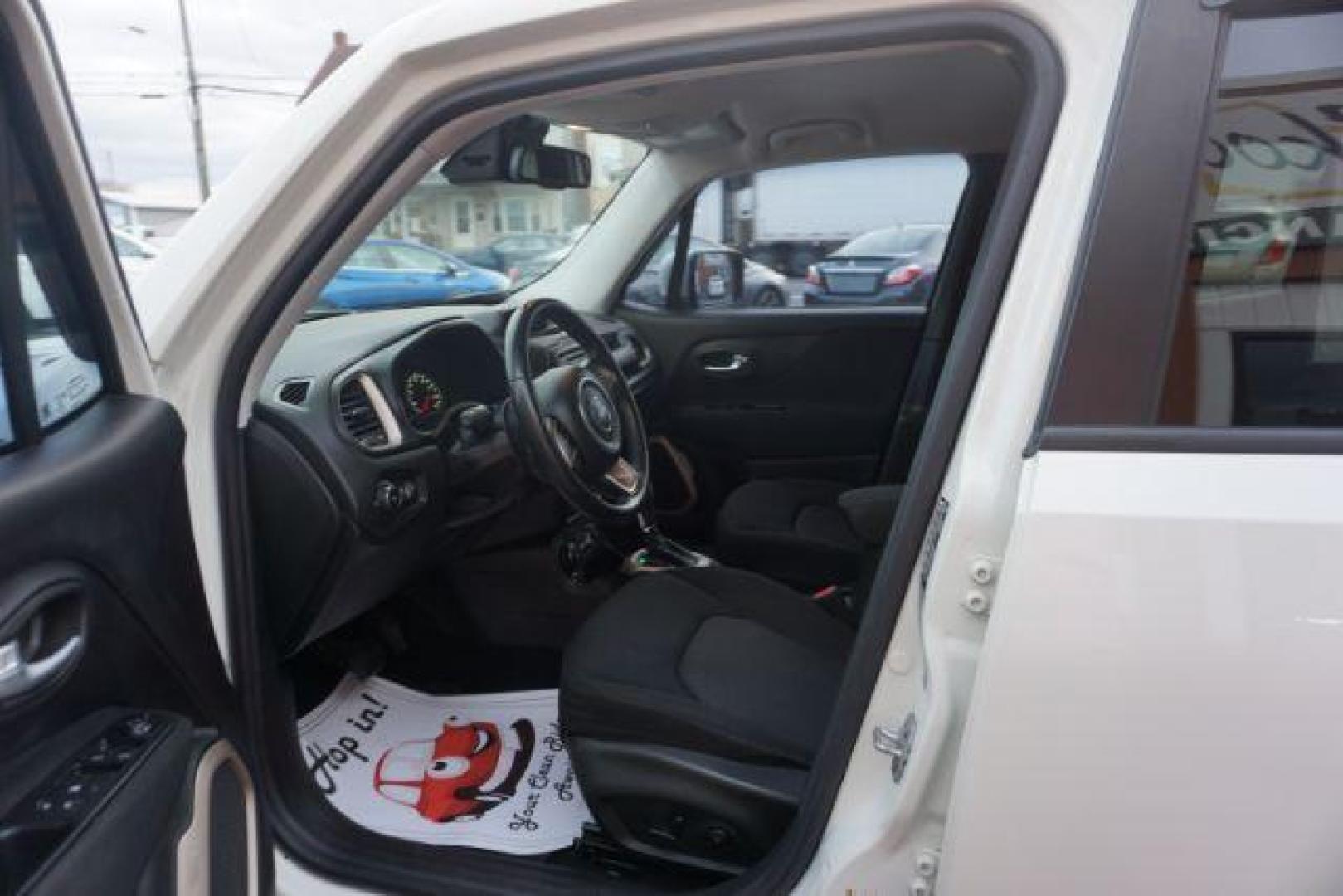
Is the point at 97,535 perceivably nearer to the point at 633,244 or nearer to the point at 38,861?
the point at 38,861

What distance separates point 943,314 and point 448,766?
6.10 feet

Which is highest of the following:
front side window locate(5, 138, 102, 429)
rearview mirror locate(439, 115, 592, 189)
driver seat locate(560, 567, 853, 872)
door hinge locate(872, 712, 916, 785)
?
rearview mirror locate(439, 115, 592, 189)

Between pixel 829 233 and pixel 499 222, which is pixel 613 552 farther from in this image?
pixel 499 222

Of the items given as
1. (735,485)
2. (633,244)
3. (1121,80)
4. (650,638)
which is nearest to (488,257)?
(633,244)

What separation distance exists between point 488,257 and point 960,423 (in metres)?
4.49

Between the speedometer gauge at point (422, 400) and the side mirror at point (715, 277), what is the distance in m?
1.38

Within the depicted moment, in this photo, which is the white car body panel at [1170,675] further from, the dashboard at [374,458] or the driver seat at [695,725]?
the dashboard at [374,458]

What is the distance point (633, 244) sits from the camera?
3037 millimetres

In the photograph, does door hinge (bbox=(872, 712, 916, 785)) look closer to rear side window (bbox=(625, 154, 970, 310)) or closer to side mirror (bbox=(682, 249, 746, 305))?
rear side window (bbox=(625, 154, 970, 310))

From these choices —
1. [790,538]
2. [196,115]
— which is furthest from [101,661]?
[196,115]

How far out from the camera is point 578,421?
184 centimetres

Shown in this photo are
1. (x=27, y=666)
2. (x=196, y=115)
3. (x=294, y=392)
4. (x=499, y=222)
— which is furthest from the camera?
(x=196, y=115)

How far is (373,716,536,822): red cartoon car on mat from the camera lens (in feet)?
5.78

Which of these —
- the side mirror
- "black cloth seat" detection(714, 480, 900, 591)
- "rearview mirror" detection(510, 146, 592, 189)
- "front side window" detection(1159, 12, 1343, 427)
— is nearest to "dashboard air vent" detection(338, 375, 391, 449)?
"rearview mirror" detection(510, 146, 592, 189)
